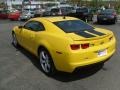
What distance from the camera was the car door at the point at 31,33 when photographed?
6984 millimetres

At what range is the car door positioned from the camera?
6984 millimetres

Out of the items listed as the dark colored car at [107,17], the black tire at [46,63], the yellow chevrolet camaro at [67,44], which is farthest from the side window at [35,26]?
the dark colored car at [107,17]

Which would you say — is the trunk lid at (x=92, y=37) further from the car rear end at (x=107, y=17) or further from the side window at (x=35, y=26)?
the car rear end at (x=107, y=17)

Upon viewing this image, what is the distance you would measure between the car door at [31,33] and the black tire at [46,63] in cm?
54

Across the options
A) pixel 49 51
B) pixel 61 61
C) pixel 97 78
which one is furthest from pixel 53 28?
pixel 97 78

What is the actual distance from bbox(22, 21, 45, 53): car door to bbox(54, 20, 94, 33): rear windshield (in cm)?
55

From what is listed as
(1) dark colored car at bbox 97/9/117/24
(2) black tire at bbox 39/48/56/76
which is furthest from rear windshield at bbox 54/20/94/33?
(1) dark colored car at bbox 97/9/117/24

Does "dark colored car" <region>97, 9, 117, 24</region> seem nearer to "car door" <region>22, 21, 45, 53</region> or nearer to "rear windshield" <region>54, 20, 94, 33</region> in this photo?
"car door" <region>22, 21, 45, 53</region>

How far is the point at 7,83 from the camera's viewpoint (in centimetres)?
578

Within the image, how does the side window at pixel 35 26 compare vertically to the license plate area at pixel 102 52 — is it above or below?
above

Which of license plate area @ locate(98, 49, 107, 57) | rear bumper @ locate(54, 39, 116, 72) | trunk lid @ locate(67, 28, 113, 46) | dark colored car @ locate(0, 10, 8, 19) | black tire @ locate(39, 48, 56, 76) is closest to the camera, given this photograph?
rear bumper @ locate(54, 39, 116, 72)

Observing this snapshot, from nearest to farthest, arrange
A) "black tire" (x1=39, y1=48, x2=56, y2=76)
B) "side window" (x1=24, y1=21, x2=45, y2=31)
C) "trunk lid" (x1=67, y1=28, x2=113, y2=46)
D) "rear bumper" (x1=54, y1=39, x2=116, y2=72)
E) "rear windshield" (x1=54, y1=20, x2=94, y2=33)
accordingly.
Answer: "rear bumper" (x1=54, y1=39, x2=116, y2=72), "trunk lid" (x1=67, y1=28, x2=113, y2=46), "black tire" (x1=39, y1=48, x2=56, y2=76), "rear windshield" (x1=54, y1=20, x2=94, y2=33), "side window" (x1=24, y1=21, x2=45, y2=31)

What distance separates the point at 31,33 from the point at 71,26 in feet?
4.44

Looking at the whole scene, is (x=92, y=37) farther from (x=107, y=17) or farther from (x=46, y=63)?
(x=107, y=17)
